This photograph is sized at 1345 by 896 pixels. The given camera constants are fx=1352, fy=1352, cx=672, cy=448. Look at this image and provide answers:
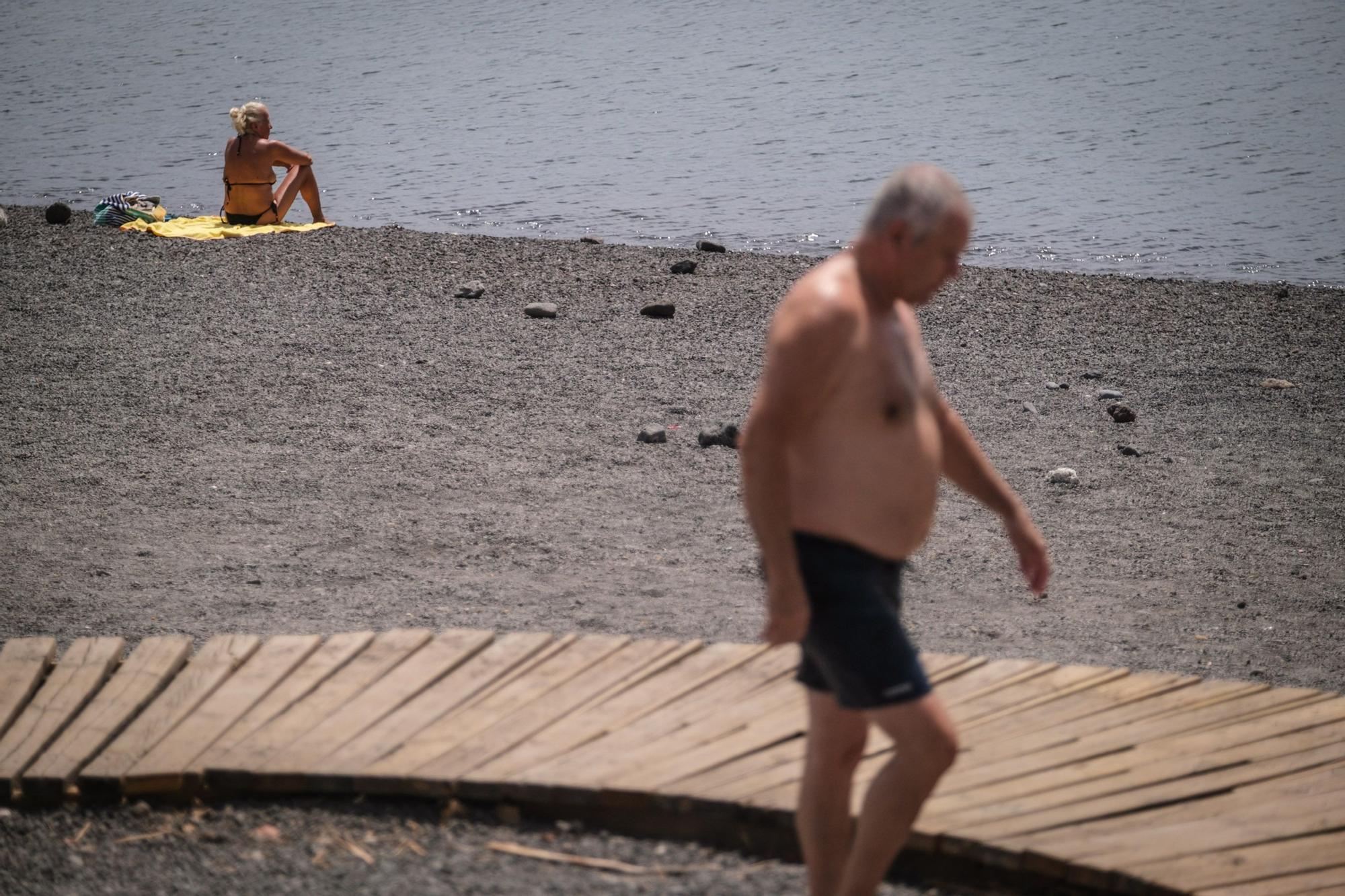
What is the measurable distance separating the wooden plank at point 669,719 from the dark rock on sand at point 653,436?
411cm

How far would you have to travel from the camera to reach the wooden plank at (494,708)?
158 inches

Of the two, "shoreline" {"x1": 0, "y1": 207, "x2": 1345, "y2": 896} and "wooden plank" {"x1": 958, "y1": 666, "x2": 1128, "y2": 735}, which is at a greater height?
"wooden plank" {"x1": 958, "y1": 666, "x2": 1128, "y2": 735}

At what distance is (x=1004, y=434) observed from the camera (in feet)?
30.3

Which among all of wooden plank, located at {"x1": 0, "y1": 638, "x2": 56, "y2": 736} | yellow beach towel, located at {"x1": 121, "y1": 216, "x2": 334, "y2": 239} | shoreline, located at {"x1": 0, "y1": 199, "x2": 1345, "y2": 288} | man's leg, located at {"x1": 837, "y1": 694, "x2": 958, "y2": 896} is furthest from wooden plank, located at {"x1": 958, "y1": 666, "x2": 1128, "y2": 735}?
yellow beach towel, located at {"x1": 121, "y1": 216, "x2": 334, "y2": 239}

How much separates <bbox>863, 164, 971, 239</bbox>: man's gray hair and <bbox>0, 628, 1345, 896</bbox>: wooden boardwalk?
67.9 inches

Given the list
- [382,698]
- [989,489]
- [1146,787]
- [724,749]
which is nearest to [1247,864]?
[1146,787]

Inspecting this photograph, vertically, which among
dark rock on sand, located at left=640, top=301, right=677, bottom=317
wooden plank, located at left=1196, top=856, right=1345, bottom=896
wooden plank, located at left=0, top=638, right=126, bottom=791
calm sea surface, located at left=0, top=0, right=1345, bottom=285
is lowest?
calm sea surface, located at left=0, top=0, right=1345, bottom=285

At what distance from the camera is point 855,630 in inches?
109

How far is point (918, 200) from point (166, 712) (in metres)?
3.08

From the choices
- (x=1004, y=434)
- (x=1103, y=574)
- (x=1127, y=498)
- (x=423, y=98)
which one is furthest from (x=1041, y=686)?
(x=423, y=98)

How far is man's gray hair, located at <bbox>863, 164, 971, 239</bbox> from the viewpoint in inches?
105

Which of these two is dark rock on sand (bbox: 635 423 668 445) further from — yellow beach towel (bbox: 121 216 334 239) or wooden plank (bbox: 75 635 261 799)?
yellow beach towel (bbox: 121 216 334 239)

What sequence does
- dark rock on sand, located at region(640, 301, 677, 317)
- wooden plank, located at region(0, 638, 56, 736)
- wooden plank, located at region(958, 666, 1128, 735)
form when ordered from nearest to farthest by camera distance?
wooden plank, located at region(958, 666, 1128, 735) < wooden plank, located at region(0, 638, 56, 736) < dark rock on sand, located at region(640, 301, 677, 317)

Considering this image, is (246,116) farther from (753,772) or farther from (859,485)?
(859,485)
